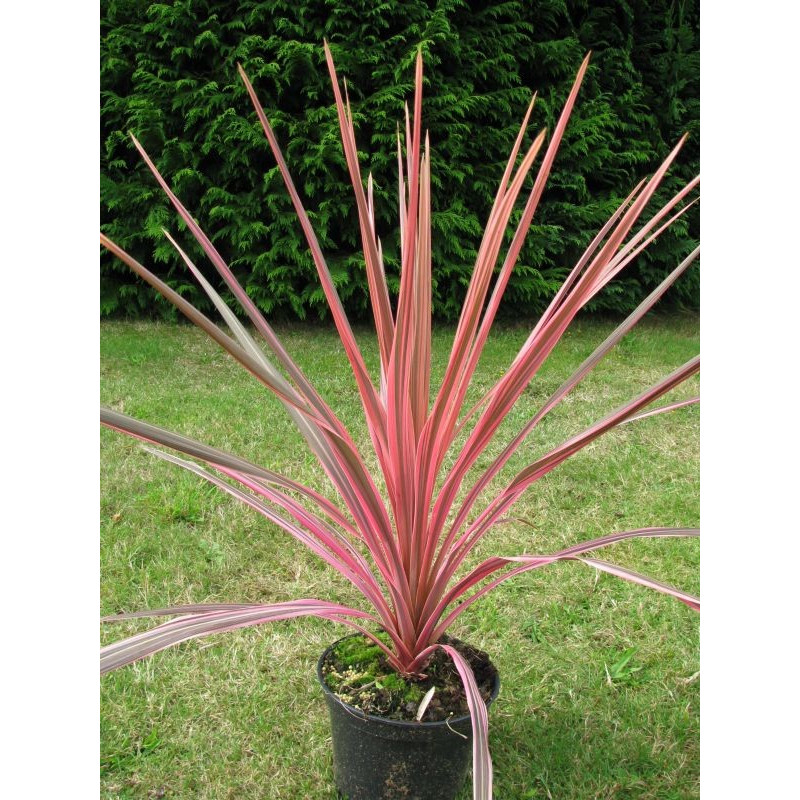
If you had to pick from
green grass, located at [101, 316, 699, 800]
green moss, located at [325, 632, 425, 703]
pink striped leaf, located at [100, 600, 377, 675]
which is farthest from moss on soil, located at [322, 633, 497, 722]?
green grass, located at [101, 316, 699, 800]

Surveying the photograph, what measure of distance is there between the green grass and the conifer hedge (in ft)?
4.62

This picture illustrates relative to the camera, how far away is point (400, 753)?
Result: 3.27 ft

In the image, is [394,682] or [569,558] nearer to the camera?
[569,558]

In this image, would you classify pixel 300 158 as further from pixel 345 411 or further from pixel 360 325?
pixel 345 411

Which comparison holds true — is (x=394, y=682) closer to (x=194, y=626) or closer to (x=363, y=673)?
(x=363, y=673)

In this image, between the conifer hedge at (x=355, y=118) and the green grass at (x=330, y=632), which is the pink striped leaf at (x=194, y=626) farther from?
the conifer hedge at (x=355, y=118)

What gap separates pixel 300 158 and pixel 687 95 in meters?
Result: 2.69

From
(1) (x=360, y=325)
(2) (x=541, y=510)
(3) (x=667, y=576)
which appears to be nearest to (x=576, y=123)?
(1) (x=360, y=325)

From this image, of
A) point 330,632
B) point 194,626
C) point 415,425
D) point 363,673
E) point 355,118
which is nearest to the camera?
point 194,626

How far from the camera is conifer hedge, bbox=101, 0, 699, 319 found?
381 centimetres

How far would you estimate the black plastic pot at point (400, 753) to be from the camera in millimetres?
972

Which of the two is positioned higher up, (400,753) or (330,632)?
(400,753)

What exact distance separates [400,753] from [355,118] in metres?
3.49

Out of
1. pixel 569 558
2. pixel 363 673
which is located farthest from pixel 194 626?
pixel 569 558
